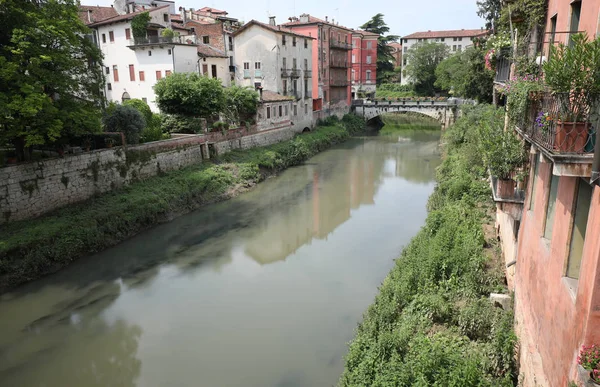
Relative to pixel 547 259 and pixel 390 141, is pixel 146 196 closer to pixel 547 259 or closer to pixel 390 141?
pixel 547 259

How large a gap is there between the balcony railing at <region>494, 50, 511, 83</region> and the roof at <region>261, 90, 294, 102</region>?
18609 millimetres

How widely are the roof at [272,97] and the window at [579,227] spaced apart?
2751 cm

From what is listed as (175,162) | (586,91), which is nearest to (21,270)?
(175,162)

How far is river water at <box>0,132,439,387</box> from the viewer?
387 inches

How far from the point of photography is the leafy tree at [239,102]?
2856cm

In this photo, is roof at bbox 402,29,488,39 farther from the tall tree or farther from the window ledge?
the window ledge

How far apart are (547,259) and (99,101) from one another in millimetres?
16271

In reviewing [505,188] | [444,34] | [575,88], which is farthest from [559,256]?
[444,34]

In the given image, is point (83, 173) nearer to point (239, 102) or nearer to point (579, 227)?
point (239, 102)

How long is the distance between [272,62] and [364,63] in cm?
3158

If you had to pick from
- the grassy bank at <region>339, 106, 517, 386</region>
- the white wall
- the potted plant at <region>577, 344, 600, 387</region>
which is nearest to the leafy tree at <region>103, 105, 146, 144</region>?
the grassy bank at <region>339, 106, 517, 386</region>

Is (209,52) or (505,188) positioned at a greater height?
(209,52)

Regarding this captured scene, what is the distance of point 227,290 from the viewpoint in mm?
13344

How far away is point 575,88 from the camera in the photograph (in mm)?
4805
